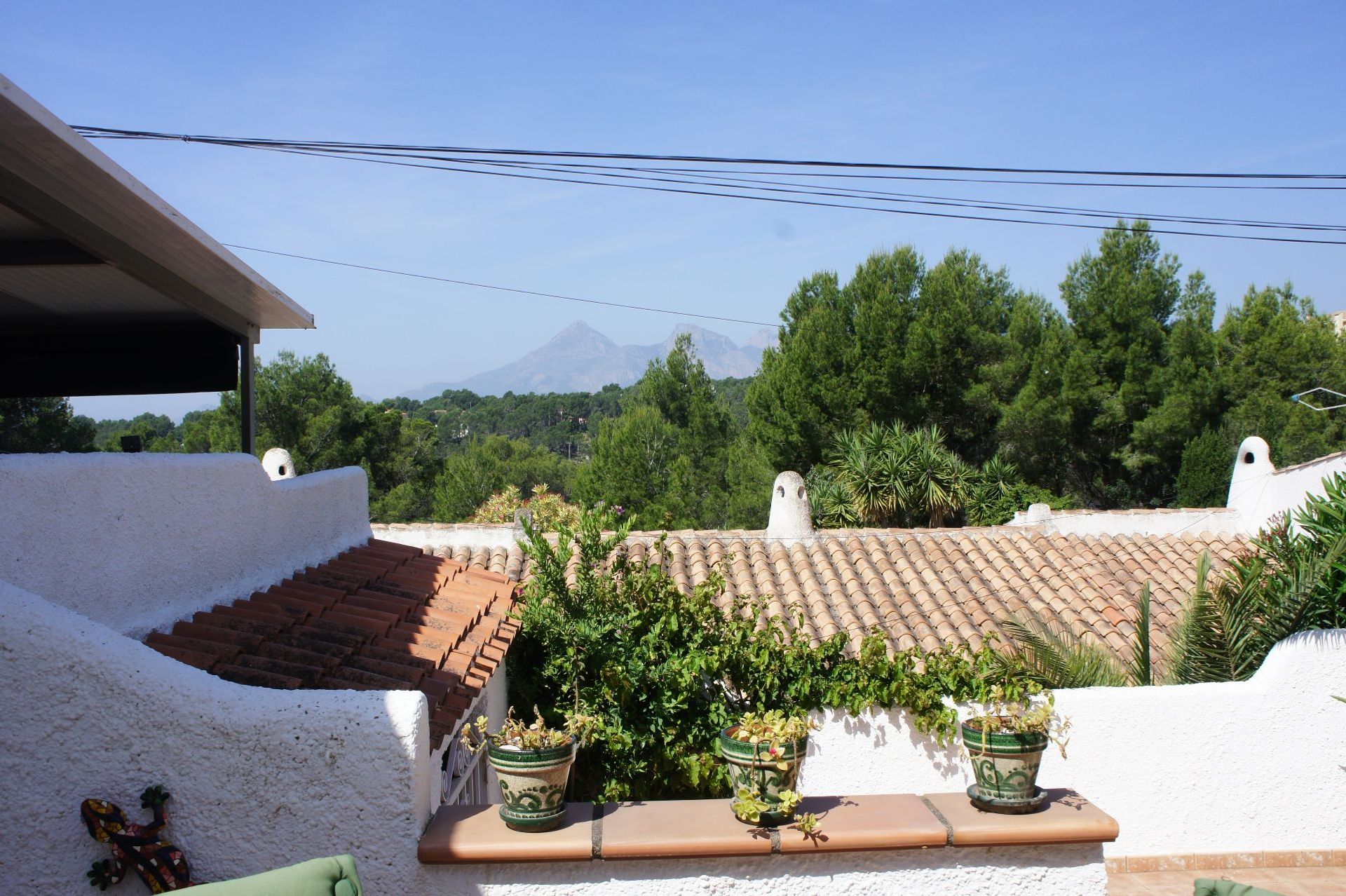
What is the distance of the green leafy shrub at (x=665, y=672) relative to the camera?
6281mm

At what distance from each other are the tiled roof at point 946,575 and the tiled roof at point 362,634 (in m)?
3.80

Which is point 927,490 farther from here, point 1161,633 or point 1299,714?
point 1299,714

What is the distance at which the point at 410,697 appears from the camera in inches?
134

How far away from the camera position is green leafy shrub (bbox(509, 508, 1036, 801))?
6.28m

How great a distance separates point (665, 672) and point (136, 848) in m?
3.60

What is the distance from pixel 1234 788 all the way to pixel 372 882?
631cm

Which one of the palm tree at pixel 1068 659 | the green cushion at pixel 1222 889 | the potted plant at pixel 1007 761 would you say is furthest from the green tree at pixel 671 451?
the green cushion at pixel 1222 889

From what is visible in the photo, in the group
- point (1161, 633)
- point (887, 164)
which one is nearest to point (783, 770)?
point (1161, 633)

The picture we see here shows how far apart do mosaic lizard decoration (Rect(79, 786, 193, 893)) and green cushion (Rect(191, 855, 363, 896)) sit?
216 mm

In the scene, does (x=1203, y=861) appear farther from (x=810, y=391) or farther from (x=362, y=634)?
(x=810, y=391)

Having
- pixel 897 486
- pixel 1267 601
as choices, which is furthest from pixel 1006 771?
pixel 897 486

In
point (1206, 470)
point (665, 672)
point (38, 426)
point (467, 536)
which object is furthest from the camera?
point (1206, 470)

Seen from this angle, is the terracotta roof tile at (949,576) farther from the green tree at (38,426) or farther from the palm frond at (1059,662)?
the green tree at (38,426)

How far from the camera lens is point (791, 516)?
43.7 ft
